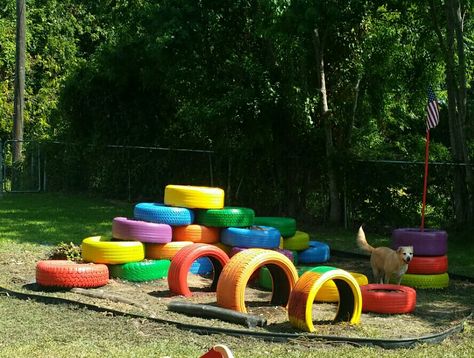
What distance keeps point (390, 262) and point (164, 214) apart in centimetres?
307

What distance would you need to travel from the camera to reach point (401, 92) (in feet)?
55.5

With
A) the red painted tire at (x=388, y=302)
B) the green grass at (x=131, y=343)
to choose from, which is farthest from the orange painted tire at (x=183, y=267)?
the red painted tire at (x=388, y=302)

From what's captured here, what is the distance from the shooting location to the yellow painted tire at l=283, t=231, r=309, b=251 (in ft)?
35.2

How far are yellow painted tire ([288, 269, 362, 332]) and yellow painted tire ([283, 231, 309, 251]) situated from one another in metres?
3.40

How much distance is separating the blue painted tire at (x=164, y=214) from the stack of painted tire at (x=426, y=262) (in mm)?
3007

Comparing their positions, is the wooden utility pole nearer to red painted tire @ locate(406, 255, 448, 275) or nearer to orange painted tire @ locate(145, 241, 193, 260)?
orange painted tire @ locate(145, 241, 193, 260)

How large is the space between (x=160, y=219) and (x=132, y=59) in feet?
37.9

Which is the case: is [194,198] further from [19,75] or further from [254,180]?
[19,75]

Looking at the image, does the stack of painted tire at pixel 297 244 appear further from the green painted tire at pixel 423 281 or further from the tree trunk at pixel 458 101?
the tree trunk at pixel 458 101

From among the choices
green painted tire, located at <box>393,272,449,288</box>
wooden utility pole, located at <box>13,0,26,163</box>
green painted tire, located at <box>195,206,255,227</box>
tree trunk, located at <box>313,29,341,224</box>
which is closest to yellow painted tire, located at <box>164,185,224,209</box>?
green painted tire, located at <box>195,206,255,227</box>

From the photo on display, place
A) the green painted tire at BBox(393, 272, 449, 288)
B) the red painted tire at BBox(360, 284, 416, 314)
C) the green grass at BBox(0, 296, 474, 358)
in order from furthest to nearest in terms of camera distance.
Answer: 1. the green painted tire at BBox(393, 272, 449, 288)
2. the red painted tire at BBox(360, 284, 416, 314)
3. the green grass at BBox(0, 296, 474, 358)

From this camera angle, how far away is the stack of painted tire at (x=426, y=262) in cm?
955

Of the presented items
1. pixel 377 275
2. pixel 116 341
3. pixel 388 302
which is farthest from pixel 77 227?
pixel 116 341

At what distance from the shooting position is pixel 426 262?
31.2 feet
